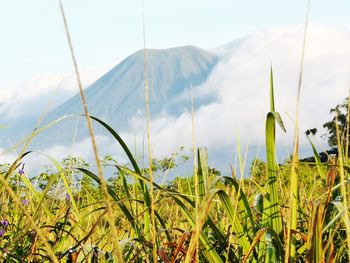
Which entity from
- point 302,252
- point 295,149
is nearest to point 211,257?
point 302,252

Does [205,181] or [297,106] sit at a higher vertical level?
[297,106]

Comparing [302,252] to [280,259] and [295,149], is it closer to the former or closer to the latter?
[280,259]

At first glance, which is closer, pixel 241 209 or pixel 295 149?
pixel 295 149

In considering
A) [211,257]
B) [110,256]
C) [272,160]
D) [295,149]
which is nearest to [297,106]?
[295,149]

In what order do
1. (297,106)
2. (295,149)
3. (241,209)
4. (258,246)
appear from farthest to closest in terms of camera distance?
(241,209) < (258,246) < (295,149) < (297,106)

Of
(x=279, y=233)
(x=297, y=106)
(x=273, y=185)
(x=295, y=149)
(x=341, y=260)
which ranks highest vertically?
(x=297, y=106)

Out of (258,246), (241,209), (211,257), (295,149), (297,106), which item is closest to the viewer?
(297,106)

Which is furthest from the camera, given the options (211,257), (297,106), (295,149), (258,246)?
(258,246)

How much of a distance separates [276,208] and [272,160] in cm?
16

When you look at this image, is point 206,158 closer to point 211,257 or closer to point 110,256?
point 211,257

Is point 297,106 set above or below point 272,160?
above

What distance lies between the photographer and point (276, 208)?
188 centimetres

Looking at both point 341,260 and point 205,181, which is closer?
point 205,181

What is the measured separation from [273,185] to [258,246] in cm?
23
